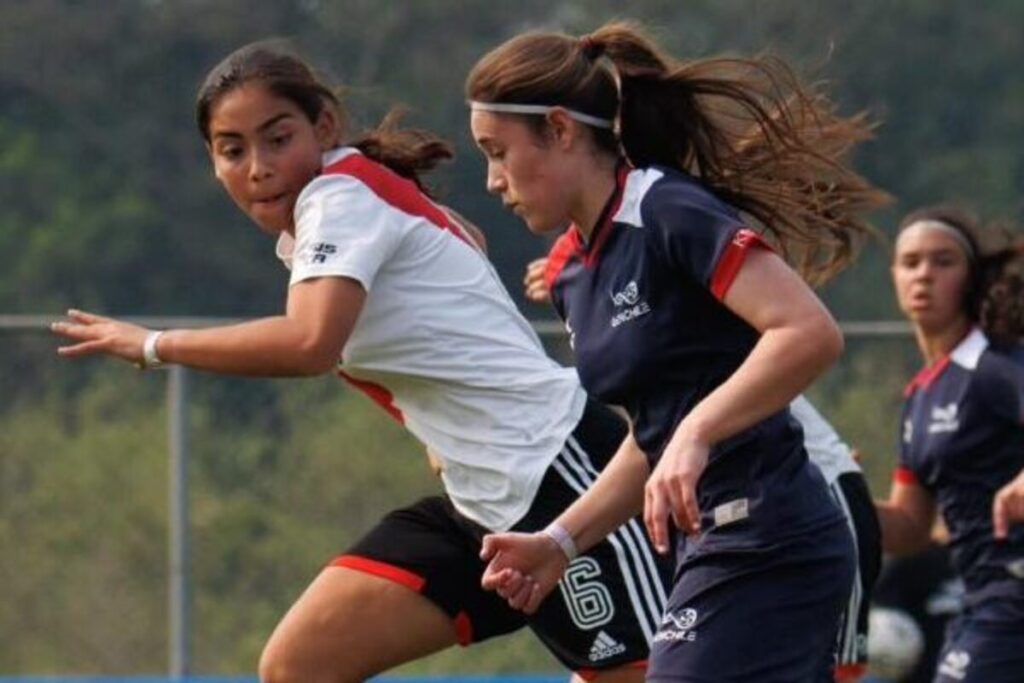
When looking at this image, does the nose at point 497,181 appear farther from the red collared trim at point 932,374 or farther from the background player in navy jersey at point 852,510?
the red collared trim at point 932,374

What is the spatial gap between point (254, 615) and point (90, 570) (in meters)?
0.63

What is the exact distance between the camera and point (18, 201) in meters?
17.0

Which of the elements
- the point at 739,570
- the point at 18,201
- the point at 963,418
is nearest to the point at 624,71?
the point at 739,570

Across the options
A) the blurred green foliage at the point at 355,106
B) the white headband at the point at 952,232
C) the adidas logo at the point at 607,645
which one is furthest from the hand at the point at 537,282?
the blurred green foliage at the point at 355,106

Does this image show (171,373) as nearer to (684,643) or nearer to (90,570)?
(90,570)

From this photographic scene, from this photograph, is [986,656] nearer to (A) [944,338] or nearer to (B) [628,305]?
(A) [944,338]

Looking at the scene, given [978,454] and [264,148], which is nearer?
[264,148]

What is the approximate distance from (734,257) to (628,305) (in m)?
0.25

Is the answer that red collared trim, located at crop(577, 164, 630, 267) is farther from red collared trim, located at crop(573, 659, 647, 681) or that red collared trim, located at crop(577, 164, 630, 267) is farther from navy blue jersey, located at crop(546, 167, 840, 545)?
red collared trim, located at crop(573, 659, 647, 681)

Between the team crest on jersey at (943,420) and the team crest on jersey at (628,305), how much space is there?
299 centimetres

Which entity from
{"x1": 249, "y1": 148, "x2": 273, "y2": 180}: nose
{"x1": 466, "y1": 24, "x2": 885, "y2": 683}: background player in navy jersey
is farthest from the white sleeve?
{"x1": 466, "y1": 24, "x2": 885, "y2": 683}: background player in navy jersey

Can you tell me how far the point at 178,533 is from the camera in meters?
10.2

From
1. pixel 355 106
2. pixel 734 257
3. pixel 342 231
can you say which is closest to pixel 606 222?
pixel 734 257

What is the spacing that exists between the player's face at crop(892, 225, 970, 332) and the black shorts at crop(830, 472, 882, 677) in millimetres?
575
